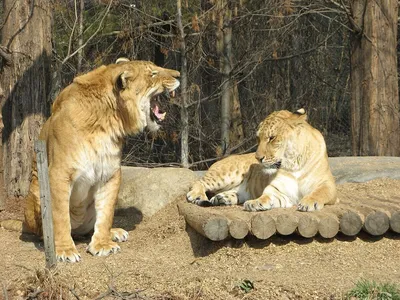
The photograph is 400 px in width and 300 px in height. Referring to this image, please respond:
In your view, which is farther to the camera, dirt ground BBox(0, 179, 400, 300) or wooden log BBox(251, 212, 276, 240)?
wooden log BBox(251, 212, 276, 240)

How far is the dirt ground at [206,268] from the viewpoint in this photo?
464 cm

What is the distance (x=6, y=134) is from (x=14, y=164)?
1.04ft

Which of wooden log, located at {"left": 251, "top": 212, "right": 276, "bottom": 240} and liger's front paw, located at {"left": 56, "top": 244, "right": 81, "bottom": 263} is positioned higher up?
wooden log, located at {"left": 251, "top": 212, "right": 276, "bottom": 240}

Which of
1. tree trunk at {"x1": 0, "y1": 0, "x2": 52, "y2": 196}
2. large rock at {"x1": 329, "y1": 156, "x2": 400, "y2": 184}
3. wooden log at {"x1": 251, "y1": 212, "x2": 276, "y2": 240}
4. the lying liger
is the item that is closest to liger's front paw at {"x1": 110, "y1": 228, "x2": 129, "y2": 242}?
the lying liger

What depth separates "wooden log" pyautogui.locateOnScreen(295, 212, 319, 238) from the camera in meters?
5.26

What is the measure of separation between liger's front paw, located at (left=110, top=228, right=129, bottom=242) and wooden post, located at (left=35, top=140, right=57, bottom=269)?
120 centimetres

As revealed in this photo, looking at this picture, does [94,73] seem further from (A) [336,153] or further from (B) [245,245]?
(A) [336,153]

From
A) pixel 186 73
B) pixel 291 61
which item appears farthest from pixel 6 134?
pixel 291 61

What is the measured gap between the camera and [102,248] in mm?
5594

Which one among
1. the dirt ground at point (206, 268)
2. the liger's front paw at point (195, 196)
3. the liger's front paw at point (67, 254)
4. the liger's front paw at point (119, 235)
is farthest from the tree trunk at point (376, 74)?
the liger's front paw at point (67, 254)

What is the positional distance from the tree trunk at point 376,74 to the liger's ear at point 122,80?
4087 mm

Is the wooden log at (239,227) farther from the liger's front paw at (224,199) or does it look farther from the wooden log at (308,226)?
the liger's front paw at (224,199)

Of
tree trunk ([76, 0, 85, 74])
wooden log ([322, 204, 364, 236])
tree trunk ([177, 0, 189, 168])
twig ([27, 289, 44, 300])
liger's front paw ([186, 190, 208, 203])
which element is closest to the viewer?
twig ([27, 289, 44, 300])

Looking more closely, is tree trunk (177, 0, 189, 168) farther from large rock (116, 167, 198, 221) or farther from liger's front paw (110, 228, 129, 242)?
liger's front paw (110, 228, 129, 242)
